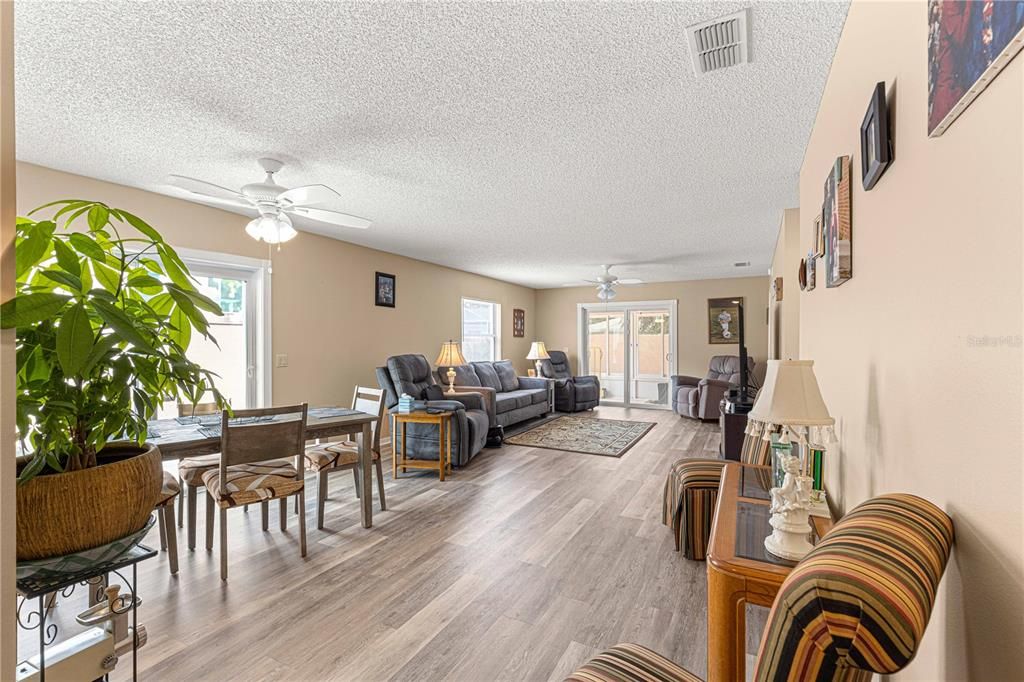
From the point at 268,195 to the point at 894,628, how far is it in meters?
3.09

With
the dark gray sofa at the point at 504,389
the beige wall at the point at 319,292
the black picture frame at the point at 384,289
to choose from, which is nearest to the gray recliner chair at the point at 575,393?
the dark gray sofa at the point at 504,389

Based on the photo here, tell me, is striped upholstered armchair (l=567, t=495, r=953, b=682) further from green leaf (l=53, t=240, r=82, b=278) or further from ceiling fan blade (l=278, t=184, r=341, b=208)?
ceiling fan blade (l=278, t=184, r=341, b=208)

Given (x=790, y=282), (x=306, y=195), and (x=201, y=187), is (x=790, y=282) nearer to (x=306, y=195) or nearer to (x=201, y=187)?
(x=306, y=195)

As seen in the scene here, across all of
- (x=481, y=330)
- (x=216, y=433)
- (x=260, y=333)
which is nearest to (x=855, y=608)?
(x=216, y=433)

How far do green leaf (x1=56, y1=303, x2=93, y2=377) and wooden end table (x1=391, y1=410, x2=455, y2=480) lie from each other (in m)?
3.44

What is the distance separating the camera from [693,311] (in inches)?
328

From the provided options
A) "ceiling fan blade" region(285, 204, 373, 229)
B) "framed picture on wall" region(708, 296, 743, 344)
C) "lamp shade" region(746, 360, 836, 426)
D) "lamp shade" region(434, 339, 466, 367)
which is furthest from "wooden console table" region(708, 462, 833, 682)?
"framed picture on wall" region(708, 296, 743, 344)

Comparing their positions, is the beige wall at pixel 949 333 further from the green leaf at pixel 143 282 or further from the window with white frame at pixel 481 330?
the window with white frame at pixel 481 330

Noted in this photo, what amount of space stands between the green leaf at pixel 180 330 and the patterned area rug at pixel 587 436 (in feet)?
14.5

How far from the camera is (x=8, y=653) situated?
0.69 m

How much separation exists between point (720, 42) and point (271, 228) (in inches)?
101

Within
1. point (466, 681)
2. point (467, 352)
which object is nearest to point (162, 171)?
point (466, 681)

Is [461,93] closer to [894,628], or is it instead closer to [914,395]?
[914,395]

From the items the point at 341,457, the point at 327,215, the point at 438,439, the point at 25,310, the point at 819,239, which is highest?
the point at 327,215
